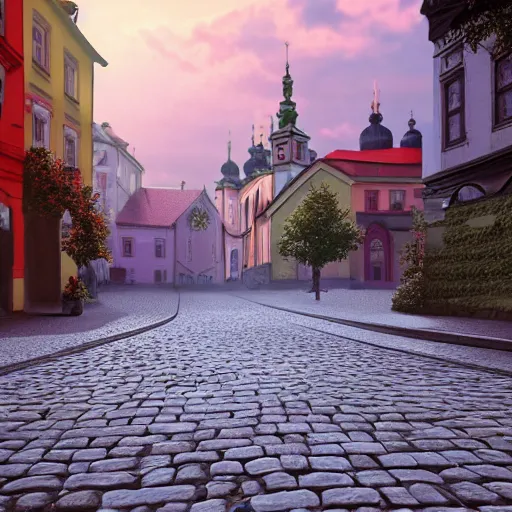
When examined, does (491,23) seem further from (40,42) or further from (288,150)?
(288,150)

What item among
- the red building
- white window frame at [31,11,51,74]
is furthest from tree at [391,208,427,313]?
white window frame at [31,11,51,74]

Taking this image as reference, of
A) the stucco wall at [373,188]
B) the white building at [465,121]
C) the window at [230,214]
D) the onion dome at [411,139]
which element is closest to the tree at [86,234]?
the white building at [465,121]

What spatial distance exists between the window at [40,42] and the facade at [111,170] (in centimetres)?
2125

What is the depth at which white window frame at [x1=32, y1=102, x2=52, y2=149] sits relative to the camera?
1611cm

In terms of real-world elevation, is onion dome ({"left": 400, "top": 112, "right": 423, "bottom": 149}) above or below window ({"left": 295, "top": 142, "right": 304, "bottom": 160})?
above

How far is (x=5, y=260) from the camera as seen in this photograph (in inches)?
536

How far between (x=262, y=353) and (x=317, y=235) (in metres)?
17.2

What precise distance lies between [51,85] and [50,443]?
1675 centimetres

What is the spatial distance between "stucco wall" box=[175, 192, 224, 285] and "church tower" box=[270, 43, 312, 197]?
27.5 ft

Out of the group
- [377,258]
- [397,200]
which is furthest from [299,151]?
[377,258]

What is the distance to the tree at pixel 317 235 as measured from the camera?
81.5ft

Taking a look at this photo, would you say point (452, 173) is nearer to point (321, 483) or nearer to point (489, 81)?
point (489, 81)

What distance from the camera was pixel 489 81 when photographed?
14.2m

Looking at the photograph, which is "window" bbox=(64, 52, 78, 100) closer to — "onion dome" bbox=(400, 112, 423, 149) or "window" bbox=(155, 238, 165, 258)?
"window" bbox=(155, 238, 165, 258)
